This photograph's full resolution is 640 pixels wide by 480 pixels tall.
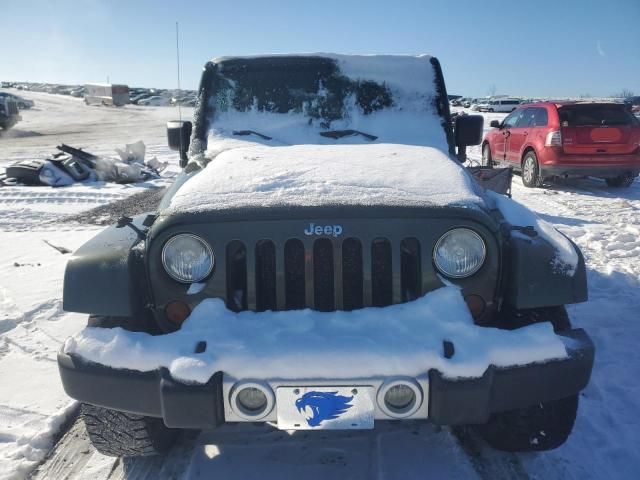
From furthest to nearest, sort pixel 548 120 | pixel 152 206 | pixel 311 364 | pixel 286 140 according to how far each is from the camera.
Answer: pixel 548 120 → pixel 152 206 → pixel 286 140 → pixel 311 364

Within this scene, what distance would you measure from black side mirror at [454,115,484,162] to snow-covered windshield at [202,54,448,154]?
0.15m

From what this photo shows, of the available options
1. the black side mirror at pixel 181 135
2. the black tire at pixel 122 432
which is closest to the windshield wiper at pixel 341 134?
the black side mirror at pixel 181 135

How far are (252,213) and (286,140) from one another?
178 centimetres

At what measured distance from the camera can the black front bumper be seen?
6.34ft

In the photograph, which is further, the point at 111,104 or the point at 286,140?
the point at 111,104

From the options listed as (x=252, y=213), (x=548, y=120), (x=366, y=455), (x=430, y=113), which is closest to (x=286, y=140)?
(x=430, y=113)

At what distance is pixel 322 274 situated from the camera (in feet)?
7.41

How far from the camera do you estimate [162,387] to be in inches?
76.6

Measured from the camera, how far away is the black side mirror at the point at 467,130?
3.93m

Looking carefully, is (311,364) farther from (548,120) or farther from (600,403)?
(548,120)

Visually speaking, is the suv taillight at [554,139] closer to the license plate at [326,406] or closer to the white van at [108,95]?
the license plate at [326,406]

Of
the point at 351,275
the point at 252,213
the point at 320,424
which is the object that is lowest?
the point at 320,424

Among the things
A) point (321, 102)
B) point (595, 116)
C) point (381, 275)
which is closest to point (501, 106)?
point (595, 116)

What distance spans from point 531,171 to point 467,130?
6.92 m
